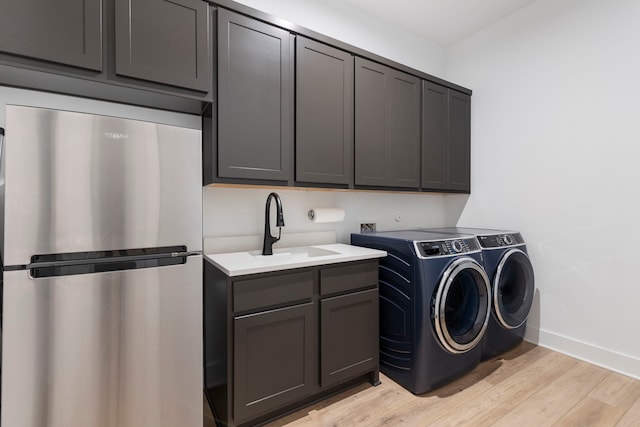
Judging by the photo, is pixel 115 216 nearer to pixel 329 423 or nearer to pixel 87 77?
pixel 87 77

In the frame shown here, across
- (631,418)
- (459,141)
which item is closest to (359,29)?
(459,141)

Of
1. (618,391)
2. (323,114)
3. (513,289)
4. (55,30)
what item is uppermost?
(55,30)

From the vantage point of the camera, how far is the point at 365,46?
271 cm

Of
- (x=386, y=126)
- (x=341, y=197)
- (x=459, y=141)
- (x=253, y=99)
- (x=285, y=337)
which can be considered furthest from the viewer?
(x=459, y=141)

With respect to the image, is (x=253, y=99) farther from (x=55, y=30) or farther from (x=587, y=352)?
(x=587, y=352)

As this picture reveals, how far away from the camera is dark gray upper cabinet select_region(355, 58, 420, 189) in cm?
224

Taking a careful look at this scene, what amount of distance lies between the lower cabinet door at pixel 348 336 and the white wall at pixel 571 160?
1.61m

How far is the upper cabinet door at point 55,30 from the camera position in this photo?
46.8 inches

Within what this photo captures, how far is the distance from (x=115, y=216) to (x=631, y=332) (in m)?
3.17

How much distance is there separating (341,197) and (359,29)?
149cm

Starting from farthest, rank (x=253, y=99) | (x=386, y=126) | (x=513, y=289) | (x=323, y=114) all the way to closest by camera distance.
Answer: (x=513, y=289), (x=386, y=126), (x=323, y=114), (x=253, y=99)

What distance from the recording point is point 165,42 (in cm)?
150

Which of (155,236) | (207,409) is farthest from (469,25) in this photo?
(207,409)

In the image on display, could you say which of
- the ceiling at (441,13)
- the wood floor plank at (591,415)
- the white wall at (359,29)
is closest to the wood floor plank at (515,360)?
the wood floor plank at (591,415)
